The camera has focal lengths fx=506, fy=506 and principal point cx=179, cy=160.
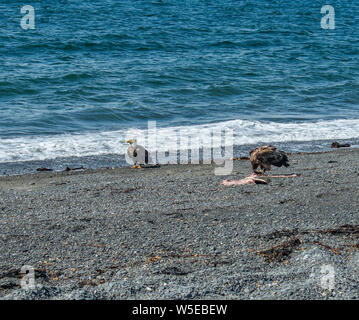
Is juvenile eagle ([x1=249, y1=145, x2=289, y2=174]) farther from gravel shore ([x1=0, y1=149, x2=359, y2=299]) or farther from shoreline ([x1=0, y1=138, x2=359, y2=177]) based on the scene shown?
shoreline ([x1=0, y1=138, x2=359, y2=177])

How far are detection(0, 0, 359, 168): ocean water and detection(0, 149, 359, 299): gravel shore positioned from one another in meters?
3.61

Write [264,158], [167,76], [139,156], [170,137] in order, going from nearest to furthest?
[264,158] < [139,156] < [170,137] < [167,76]

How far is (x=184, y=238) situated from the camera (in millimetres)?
5199

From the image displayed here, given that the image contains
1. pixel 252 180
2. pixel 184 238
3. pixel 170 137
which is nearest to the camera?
pixel 184 238

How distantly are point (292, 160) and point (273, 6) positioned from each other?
2620 cm

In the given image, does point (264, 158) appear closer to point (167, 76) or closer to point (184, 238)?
point (184, 238)

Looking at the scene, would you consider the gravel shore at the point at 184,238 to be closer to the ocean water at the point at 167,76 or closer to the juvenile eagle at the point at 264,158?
the juvenile eagle at the point at 264,158

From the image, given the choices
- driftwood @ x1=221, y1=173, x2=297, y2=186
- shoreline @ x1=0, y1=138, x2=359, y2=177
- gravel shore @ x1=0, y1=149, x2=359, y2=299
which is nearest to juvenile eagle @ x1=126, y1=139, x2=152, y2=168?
shoreline @ x1=0, y1=138, x2=359, y2=177

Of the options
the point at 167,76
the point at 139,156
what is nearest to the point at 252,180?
the point at 139,156

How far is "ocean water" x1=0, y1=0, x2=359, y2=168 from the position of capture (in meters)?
12.2

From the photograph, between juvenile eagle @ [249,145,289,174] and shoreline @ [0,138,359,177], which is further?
shoreline @ [0,138,359,177]

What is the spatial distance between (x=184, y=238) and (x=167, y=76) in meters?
13.5

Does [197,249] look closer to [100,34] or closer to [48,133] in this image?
[48,133]

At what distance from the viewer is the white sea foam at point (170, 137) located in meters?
10.5
